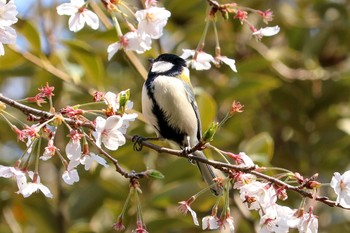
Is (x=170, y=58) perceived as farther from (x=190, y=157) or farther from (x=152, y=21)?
(x=190, y=157)

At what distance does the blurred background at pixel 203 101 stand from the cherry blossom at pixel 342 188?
59 cm

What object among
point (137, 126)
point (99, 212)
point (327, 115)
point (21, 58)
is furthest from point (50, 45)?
point (327, 115)

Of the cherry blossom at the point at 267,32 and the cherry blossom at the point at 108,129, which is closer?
the cherry blossom at the point at 108,129

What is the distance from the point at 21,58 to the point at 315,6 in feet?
4.54

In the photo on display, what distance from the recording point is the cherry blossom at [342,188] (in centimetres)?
177

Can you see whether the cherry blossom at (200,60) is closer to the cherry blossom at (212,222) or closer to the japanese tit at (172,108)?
the japanese tit at (172,108)

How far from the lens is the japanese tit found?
7.53 feet

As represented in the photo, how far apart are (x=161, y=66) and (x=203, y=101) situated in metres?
0.22

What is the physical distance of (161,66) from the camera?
2469 millimetres

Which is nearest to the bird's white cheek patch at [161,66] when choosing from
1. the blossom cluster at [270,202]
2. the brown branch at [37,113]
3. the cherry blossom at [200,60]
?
the cherry blossom at [200,60]

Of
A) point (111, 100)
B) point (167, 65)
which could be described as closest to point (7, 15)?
point (111, 100)

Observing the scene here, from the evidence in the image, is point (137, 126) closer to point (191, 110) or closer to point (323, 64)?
point (191, 110)

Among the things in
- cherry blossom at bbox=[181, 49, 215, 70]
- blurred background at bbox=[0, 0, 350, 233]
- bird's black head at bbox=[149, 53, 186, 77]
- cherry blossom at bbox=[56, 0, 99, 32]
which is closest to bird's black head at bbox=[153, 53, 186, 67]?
bird's black head at bbox=[149, 53, 186, 77]

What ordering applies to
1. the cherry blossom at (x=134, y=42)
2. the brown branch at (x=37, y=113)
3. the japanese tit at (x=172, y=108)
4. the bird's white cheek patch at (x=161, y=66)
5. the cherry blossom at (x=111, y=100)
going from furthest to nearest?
the bird's white cheek patch at (x=161, y=66) → the japanese tit at (x=172, y=108) → the cherry blossom at (x=134, y=42) → the cherry blossom at (x=111, y=100) → the brown branch at (x=37, y=113)
